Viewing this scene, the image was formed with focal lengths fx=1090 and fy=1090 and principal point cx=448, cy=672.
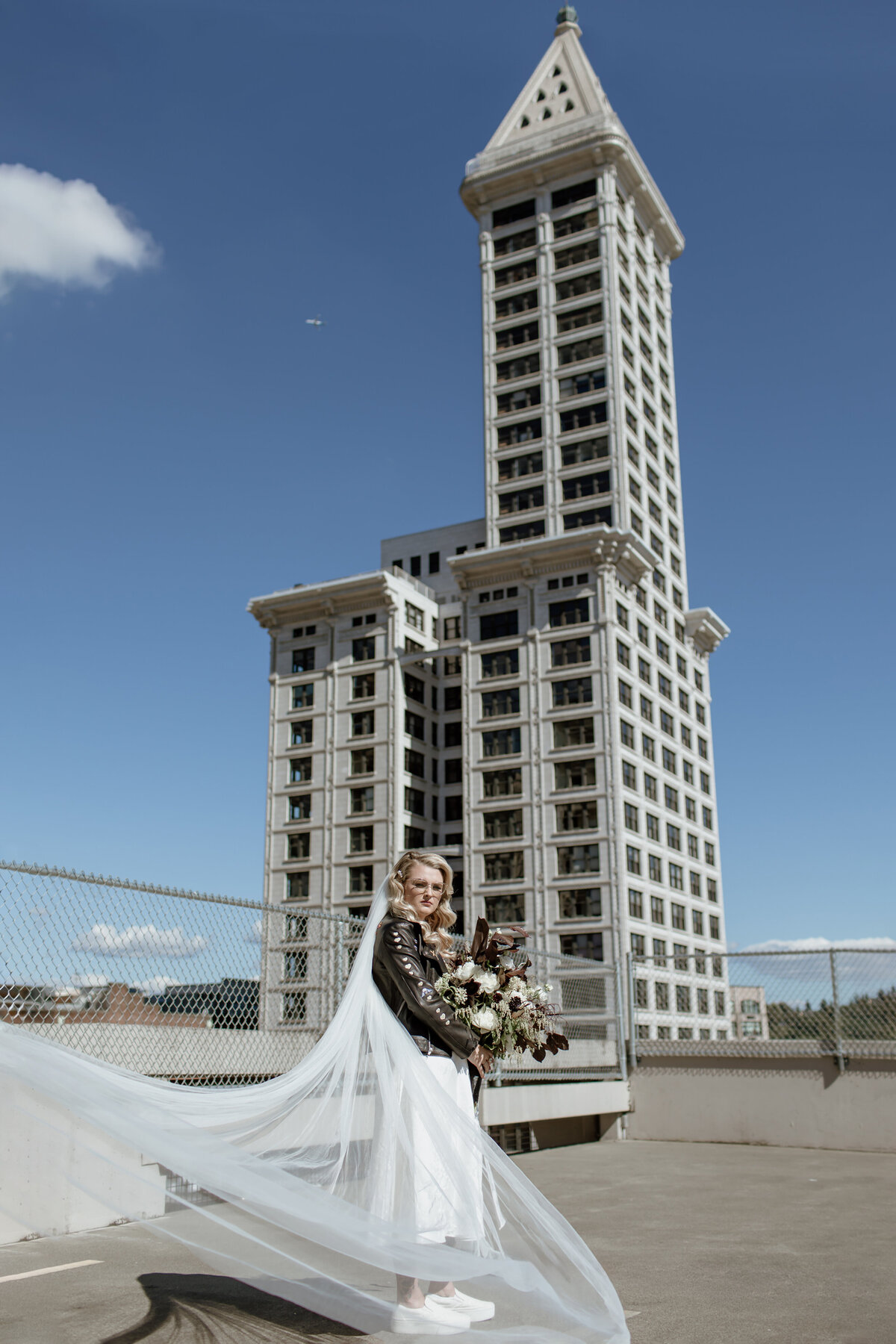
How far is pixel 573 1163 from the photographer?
13.0 m

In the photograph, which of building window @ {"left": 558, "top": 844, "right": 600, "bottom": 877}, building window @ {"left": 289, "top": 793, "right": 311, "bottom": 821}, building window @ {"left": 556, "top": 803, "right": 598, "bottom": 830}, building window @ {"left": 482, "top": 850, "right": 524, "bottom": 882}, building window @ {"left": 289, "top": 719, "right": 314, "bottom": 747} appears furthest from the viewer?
building window @ {"left": 289, "top": 719, "right": 314, "bottom": 747}

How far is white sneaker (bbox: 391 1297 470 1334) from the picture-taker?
14.8 ft

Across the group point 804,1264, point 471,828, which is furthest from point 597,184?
point 804,1264

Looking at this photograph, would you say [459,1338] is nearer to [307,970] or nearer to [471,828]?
[307,970]

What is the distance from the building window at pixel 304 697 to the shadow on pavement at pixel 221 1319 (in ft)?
222

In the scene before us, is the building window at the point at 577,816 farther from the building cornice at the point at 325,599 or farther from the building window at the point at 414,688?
the building cornice at the point at 325,599

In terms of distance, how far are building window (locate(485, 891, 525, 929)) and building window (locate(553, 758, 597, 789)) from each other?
6.76m

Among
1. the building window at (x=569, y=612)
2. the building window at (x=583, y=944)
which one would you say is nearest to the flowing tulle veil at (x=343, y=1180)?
the building window at (x=583, y=944)

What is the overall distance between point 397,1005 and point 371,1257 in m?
1.15

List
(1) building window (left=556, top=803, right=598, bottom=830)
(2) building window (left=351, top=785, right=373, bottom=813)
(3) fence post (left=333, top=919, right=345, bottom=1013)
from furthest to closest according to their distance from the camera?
(2) building window (left=351, top=785, right=373, bottom=813)
(1) building window (left=556, top=803, right=598, bottom=830)
(3) fence post (left=333, top=919, right=345, bottom=1013)

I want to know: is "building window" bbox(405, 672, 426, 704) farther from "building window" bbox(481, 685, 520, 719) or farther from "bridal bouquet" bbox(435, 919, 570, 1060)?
"bridal bouquet" bbox(435, 919, 570, 1060)

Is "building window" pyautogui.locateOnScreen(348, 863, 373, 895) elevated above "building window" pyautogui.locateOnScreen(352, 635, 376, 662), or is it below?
below

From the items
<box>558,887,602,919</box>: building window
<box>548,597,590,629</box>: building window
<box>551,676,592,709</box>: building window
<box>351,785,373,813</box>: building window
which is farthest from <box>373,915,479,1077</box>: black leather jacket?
<box>351,785,373,813</box>: building window

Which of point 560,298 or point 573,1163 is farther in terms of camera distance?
point 560,298
